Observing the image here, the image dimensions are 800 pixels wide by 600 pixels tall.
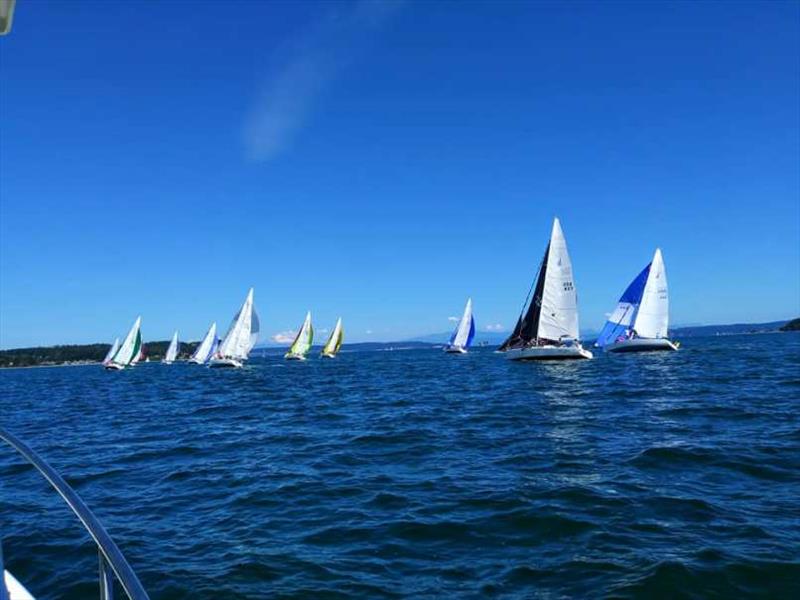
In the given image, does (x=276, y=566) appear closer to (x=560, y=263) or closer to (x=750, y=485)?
(x=750, y=485)

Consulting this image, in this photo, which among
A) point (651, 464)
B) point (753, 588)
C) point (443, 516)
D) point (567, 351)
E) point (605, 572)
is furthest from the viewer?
point (567, 351)

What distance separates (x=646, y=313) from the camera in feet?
186

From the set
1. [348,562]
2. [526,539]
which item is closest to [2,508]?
[348,562]

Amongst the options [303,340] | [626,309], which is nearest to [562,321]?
[626,309]

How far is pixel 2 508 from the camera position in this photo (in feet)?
30.5

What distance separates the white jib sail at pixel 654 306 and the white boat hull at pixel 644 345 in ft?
3.51

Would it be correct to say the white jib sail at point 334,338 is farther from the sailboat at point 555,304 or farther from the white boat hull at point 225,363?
the sailboat at point 555,304

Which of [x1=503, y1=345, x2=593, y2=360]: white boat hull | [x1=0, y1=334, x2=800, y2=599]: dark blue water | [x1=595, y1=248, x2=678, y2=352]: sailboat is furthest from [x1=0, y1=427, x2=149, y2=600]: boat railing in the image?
[x1=595, y1=248, x2=678, y2=352]: sailboat

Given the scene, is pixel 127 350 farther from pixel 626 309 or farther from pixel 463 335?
pixel 626 309

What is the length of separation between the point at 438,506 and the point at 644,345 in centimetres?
5488

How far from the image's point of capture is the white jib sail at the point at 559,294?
155 ft

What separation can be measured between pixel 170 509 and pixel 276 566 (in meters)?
3.39

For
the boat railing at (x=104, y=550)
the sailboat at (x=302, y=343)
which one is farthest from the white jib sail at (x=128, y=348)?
the boat railing at (x=104, y=550)

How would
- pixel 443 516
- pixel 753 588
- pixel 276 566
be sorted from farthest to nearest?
pixel 443 516 < pixel 276 566 < pixel 753 588
